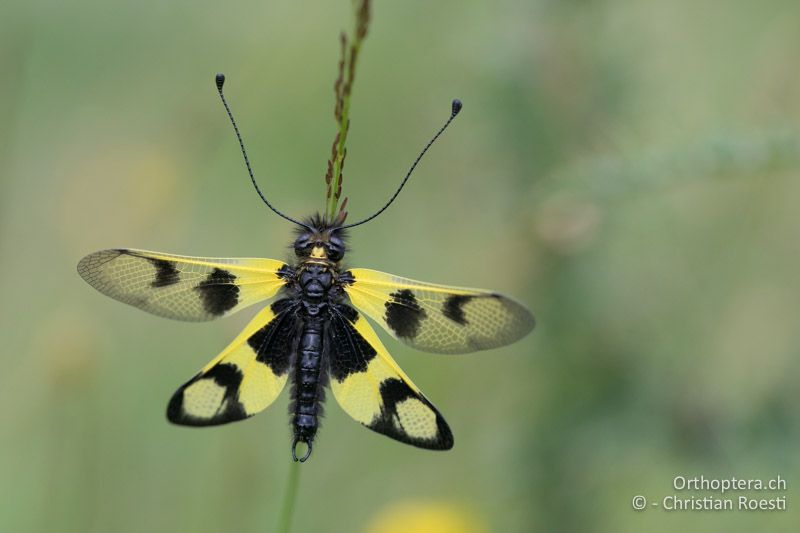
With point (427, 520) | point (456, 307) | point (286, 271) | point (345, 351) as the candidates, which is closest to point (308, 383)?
point (345, 351)

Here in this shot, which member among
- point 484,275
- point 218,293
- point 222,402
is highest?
point 484,275

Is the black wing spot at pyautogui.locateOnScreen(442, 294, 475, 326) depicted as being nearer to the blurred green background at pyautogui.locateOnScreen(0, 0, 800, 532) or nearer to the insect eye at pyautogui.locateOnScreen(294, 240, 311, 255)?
the insect eye at pyautogui.locateOnScreen(294, 240, 311, 255)

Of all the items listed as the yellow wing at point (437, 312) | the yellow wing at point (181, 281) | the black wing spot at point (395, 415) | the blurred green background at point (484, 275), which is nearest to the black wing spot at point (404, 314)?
the yellow wing at point (437, 312)

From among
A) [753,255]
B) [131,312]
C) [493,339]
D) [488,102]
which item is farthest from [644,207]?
[131,312]

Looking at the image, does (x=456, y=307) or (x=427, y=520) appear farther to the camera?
(x=427, y=520)

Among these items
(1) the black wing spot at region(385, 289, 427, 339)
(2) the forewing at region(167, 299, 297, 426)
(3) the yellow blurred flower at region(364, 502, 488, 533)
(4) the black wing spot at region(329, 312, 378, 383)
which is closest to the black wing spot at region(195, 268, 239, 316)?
(2) the forewing at region(167, 299, 297, 426)

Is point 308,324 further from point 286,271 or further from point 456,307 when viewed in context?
point 456,307
